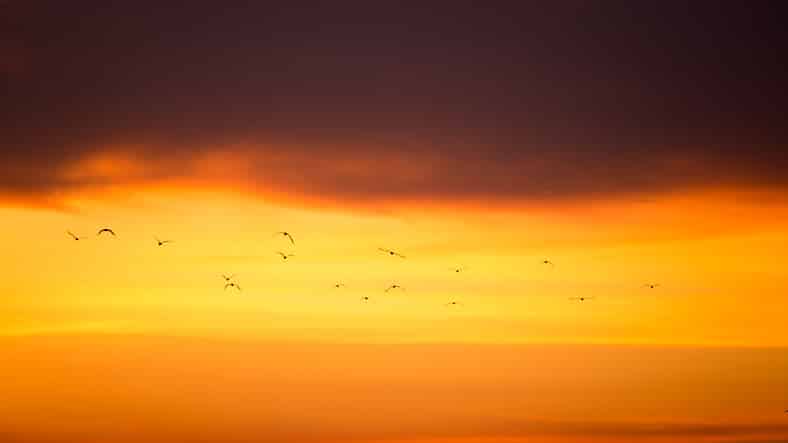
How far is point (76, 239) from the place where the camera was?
84.2 m
